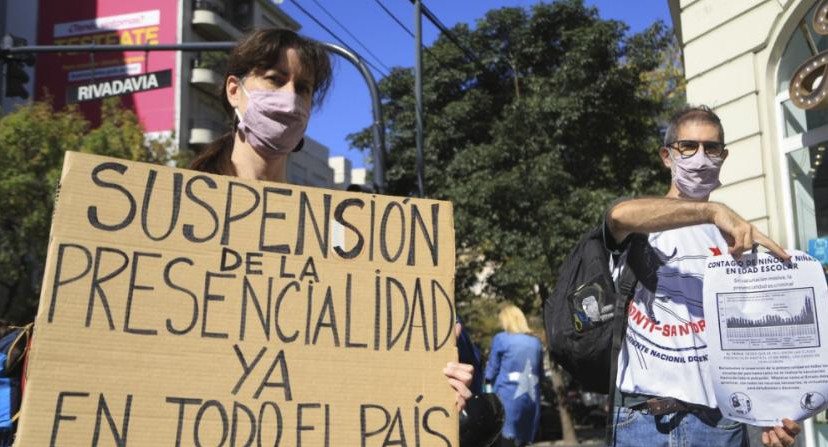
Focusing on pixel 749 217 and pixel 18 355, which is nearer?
pixel 18 355

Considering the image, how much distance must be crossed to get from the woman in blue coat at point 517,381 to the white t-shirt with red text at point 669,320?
5.74 metres

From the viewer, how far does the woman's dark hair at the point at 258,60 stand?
2273 millimetres

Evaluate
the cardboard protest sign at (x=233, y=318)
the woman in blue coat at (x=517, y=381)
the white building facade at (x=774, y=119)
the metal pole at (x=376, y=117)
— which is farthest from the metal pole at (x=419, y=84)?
the cardboard protest sign at (x=233, y=318)

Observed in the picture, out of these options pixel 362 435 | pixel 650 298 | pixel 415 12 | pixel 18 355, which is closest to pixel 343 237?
pixel 362 435

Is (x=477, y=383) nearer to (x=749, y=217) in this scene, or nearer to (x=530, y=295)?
(x=749, y=217)

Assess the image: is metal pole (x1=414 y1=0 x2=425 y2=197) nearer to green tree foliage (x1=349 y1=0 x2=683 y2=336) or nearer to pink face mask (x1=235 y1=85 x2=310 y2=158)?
green tree foliage (x1=349 y1=0 x2=683 y2=336)

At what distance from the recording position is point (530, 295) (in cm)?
1725

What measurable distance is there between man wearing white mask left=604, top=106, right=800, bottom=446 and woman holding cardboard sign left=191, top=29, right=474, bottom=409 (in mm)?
1001

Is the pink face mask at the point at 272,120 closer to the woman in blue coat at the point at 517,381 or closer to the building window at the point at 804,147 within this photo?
the building window at the point at 804,147

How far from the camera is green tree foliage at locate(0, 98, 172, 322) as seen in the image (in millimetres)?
15680

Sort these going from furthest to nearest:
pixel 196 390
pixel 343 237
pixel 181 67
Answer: pixel 181 67, pixel 343 237, pixel 196 390

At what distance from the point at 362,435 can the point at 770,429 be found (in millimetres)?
1223

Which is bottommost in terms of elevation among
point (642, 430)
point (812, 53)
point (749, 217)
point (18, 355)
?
point (642, 430)

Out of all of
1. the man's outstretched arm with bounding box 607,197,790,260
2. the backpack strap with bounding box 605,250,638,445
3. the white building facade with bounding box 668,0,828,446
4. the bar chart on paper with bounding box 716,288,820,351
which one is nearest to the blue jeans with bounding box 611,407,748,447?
the backpack strap with bounding box 605,250,638,445
